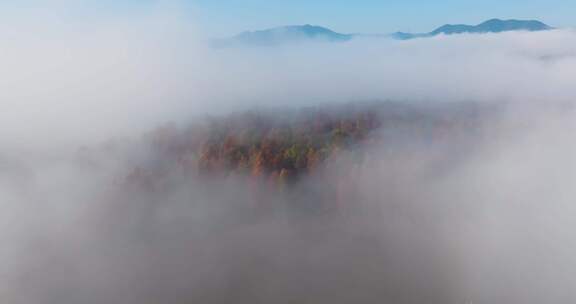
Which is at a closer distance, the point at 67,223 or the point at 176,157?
the point at 67,223

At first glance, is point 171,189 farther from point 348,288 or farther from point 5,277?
point 348,288

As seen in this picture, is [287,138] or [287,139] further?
[287,138]

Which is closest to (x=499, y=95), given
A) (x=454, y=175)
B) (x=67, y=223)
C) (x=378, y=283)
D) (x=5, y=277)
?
(x=454, y=175)

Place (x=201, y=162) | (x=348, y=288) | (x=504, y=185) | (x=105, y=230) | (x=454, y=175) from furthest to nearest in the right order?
1. (x=201, y=162)
2. (x=454, y=175)
3. (x=504, y=185)
4. (x=105, y=230)
5. (x=348, y=288)

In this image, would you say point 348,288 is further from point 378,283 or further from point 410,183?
point 410,183

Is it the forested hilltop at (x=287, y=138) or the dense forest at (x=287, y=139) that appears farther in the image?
the forested hilltop at (x=287, y=138)

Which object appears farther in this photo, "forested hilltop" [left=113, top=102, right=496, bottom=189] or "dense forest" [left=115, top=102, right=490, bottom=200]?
"forested hilltop" [left=113, top=102, right=496, bottom=189]

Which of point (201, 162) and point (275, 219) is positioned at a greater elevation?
point (201, 162)

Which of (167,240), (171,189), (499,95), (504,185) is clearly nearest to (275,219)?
(167,240)

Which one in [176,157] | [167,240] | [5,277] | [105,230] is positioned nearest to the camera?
[5,277]
